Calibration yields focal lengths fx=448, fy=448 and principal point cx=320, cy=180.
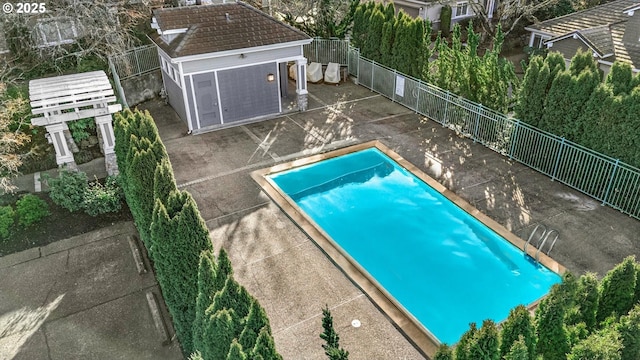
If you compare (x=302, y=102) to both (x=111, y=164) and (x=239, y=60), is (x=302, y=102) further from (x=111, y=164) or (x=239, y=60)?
(x=111, y=164)

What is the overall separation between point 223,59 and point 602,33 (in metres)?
20.3

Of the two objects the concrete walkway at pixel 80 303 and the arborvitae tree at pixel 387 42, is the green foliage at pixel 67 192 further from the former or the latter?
the arborvitae tree at pixel 387 42

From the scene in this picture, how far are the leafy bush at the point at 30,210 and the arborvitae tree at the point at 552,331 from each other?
14103 mm

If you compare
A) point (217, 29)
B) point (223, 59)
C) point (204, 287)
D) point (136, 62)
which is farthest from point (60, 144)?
point (204, 287)

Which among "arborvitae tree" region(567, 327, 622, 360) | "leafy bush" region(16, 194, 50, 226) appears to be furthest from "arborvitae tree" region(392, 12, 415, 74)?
"arborvitae tree" region(567, 327, 622, 360)

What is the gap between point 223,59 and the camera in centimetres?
1873

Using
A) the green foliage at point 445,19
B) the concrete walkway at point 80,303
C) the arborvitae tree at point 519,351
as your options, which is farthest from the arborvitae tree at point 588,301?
the green foliage at point 445,19

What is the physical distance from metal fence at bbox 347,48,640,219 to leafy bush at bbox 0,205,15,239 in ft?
54.0

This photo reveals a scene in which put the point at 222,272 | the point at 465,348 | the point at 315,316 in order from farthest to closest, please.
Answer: the point at 315,316, the point at 222,272, the point at 465,348

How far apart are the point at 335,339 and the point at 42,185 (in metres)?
13.7

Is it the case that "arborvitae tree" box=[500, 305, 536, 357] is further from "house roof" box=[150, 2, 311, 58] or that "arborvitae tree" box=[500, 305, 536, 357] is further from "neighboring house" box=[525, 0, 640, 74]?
"neighboring house" box=[525, 0, 640, 74]

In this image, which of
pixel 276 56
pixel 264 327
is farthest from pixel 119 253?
pixel 276 56

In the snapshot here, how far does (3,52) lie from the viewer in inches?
790

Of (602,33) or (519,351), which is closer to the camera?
(519,351)
